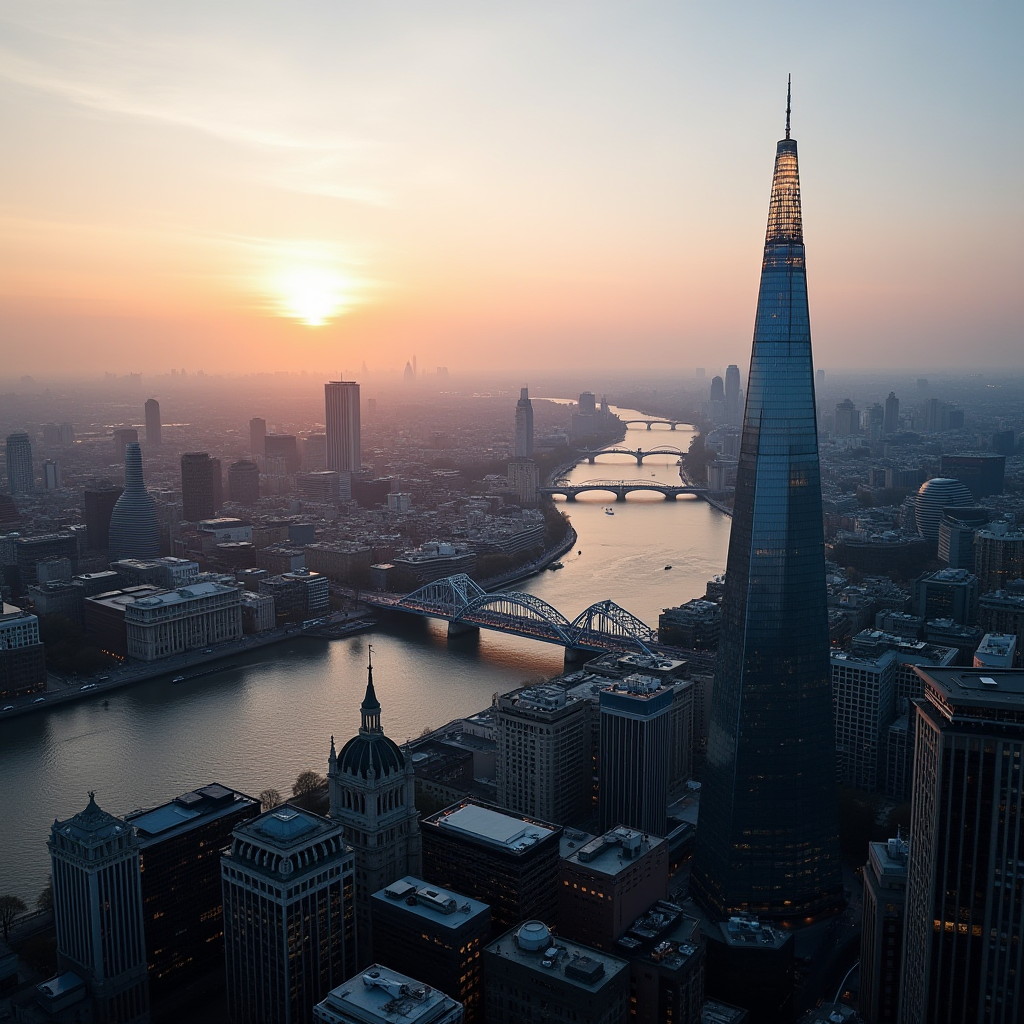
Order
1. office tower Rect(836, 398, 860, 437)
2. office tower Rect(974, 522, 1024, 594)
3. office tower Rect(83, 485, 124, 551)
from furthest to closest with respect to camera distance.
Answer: office tower Rect(836, 398, 860, 437) < office tower Rect(83, 485, 124, 551) < office tower Rect(974, 522, 1024, 594)

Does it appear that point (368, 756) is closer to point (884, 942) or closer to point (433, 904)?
point (433, 904)

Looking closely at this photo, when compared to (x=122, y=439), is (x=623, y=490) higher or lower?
lower

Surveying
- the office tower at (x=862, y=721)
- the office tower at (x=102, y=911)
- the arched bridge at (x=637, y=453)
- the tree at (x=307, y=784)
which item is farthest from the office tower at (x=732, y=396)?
the office tower at (x=102, y=911)

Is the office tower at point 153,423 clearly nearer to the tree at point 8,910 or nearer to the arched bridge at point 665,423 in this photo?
the arched bridge at point 665,423

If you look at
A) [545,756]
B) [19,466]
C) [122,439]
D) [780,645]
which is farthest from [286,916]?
[122,439]

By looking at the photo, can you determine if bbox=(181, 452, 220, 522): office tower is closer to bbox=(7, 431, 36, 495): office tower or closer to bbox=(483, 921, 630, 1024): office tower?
bbox=(7, 431, 36, 495): office tower

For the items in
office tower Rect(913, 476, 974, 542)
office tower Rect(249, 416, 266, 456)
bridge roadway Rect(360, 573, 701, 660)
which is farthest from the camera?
office tower Rect(249, 416, 266, 456)

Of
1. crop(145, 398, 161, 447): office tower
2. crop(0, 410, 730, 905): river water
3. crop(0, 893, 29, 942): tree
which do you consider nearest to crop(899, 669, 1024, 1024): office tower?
crop(0, 893, 29, 942): tree
